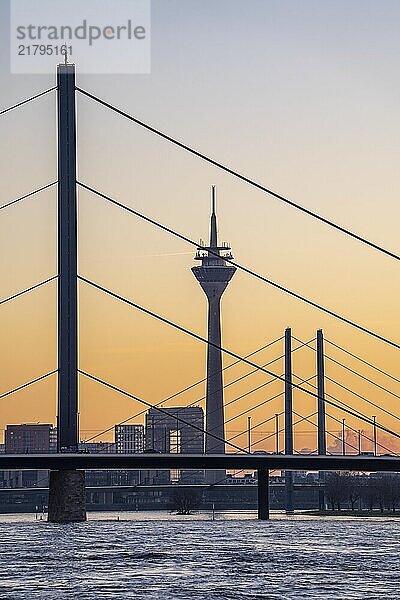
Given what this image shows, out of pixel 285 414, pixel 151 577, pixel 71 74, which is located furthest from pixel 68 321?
pixel 285 414

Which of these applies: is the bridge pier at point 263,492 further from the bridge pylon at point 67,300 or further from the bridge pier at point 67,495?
the bridge pylon at point 67,300

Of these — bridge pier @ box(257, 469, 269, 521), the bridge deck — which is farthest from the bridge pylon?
bridge pier @ box(257, 469, 269, 521)

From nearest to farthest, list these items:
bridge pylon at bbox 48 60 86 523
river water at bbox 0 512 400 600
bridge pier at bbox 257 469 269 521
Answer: river water at bbox 0 512 400 600, bridge pylon at bbox 48 60 86 523, bridge pier at bbox 257 469 269 521

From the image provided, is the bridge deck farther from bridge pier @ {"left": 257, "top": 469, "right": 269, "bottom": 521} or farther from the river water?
bridge pier @ {"left": 257, "top": 469, "right": 269, "bottom": 521}

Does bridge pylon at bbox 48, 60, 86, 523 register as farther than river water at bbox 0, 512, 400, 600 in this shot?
Yes

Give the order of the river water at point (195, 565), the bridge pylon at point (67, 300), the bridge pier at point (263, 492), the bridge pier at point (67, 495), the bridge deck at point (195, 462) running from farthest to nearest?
the bridge pier at point (263, 492) < the bridge pier at point (67, 495) < the bridge deck at point (195, 462) < the bridge pylon at point (67, 300) < the river water at point (195, 565)

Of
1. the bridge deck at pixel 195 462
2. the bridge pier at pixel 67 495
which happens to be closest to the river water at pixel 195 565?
the bridge pier at pixel 67 495

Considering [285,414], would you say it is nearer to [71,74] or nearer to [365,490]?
[71,74]
